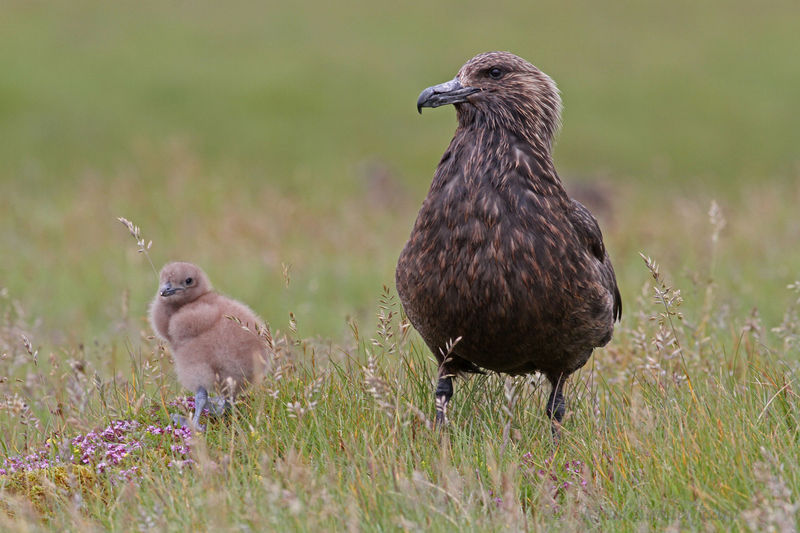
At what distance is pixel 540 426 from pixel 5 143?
58.1 feet

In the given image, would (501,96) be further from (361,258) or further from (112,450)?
(361,258)

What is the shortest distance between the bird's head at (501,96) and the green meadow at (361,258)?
3.43 ft

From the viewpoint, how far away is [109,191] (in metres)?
14.5

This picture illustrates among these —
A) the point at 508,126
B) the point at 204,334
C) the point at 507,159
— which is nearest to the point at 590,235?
the point at 507,159

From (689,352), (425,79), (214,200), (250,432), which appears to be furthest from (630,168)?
(250,432)

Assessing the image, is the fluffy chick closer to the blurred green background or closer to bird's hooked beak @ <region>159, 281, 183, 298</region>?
bird's hooked beak @ <region>159, 281, 183, 298</region>

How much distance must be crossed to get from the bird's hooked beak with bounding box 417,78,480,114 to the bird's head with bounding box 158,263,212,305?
4.78 ft

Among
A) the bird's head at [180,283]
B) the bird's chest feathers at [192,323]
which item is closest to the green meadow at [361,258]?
the bird's chest feathers at [192,323]

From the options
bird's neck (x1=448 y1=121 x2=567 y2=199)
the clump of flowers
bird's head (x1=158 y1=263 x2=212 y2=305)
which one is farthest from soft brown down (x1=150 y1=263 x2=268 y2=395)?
bird's neck (x1=448 y1=121 x2=567 y2=199)

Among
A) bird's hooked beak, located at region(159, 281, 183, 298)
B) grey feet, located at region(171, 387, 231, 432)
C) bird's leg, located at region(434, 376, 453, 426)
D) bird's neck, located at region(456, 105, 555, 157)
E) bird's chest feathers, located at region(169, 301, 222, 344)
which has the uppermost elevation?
bird's neck, located at region(456, 105, 555, 157)

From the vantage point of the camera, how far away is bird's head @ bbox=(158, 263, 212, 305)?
16.4ft

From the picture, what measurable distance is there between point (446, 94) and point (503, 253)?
95cm

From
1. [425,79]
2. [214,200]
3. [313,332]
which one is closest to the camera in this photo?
[313,332]

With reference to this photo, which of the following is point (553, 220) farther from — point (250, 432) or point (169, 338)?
point (169, 338)
